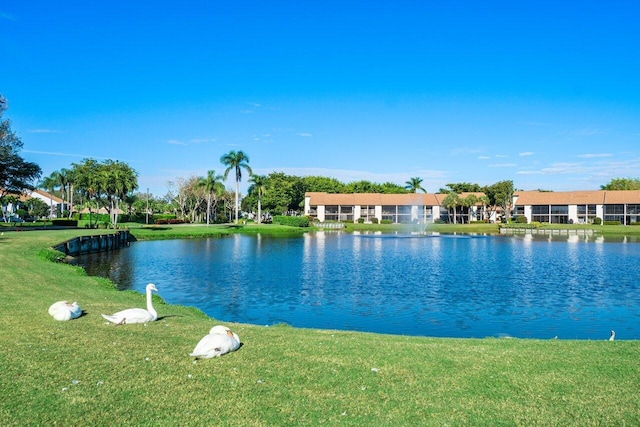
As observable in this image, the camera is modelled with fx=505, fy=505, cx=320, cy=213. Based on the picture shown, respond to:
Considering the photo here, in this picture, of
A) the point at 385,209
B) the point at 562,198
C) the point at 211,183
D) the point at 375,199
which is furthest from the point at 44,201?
the point at 562,198

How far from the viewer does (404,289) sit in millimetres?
27516

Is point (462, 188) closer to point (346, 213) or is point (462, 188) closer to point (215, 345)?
point (346, 213)

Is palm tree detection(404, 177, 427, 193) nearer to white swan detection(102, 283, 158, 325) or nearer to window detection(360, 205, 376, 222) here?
window detection(360, 205, 376, 222)

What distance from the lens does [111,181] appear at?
70875 millimetres

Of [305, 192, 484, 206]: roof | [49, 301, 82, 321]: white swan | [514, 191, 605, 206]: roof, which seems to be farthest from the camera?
[305, 192, 484, 206]: roof

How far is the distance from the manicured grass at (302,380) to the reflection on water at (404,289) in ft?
27.8

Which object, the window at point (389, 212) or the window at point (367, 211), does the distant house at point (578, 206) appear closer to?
the window at point (389, 212)

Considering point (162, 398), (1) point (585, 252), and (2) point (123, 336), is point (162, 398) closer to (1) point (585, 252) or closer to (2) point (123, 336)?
(2) point (123, 336)

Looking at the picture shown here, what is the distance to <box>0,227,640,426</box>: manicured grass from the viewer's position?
6.39 m

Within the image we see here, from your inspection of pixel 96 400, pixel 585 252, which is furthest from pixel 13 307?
pixel 585 252

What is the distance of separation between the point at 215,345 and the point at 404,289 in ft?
65.5

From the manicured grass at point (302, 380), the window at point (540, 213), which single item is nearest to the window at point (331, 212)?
the window at point (540, 213)

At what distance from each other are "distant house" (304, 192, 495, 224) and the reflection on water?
81399 mm

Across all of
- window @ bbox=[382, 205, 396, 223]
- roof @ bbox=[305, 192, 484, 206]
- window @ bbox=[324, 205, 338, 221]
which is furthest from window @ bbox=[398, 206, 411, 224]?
window @ bbox=[324, 205, 338, 221]
